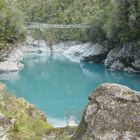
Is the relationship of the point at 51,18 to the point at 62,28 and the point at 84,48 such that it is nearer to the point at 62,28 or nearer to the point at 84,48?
the point at 62,28

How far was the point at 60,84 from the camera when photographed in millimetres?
39531

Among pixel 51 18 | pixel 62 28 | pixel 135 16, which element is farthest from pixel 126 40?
pixel 51 18

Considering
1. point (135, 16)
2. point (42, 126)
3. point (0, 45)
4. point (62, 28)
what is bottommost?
point (62, 28)

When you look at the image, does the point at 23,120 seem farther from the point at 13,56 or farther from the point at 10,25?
the point at 13,56

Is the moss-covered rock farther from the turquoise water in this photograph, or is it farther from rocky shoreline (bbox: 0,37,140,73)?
rocky shoreline (bbox: 0,37,140,73)

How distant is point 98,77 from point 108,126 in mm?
38497

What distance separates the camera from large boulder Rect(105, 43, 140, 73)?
4575 cm

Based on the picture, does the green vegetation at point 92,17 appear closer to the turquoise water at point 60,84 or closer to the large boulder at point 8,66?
the turquoise water at point 60,84

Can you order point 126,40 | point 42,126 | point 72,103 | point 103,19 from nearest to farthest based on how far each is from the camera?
1. point 42,126
2. point 72,103
3. point 126,40
4. point 103,19

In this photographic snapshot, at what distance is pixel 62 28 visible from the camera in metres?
86.2

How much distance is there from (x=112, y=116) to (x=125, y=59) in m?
42.8

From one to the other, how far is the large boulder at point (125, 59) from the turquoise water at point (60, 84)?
1.42 metres

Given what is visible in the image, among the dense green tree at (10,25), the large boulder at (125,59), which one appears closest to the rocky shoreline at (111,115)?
the dense green tree at (10,25)

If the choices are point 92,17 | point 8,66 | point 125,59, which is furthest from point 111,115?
point 92,17
